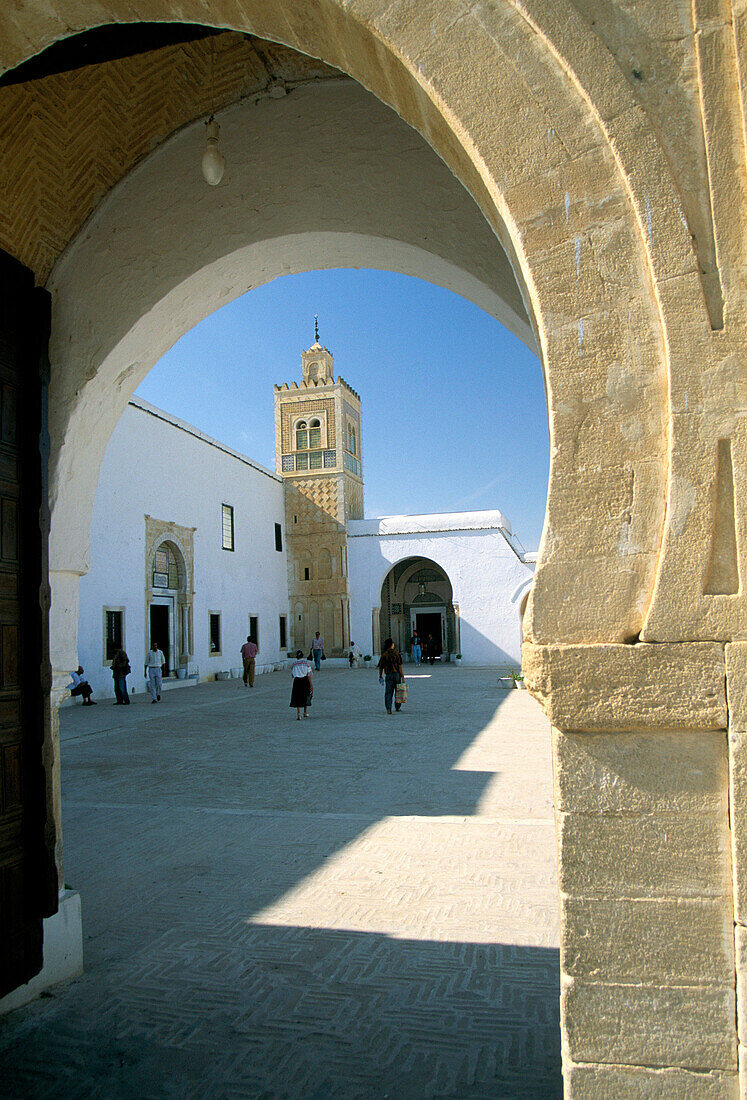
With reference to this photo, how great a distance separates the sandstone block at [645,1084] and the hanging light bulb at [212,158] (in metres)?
3.22

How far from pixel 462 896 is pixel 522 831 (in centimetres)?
141

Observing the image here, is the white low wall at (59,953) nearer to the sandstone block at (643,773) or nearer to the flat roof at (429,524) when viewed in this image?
the sandstone block at (643,773)

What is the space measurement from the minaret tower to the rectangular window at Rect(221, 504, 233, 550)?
16.7ft

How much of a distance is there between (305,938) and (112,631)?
45.4ft

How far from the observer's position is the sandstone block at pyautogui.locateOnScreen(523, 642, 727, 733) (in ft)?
4.62

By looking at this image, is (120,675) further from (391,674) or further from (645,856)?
(645,856)

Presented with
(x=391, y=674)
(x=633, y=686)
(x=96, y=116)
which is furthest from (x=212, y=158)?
(x=391, y=674)

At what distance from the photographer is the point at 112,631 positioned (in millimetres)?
16531

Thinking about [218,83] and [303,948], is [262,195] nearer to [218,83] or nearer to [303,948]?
[218,83]

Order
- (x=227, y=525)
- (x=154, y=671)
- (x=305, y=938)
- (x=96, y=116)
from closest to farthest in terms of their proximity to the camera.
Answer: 1. (x=96, y=116)
2. (x=305, y=938)
3. (x=154, y=671)
4. (x=227, y=525)

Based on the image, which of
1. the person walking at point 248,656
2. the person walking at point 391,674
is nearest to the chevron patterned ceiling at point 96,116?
the person walking at point 391,674

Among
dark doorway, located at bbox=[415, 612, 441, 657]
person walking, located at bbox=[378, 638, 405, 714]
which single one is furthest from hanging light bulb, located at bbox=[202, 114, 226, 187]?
dark doorway, located at bbox=[415, 612, 441, 657]

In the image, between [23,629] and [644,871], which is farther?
Answer: [23,629]

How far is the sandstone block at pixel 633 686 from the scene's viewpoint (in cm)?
141
